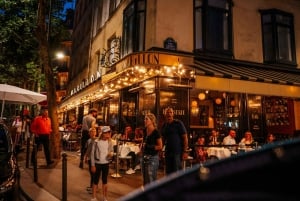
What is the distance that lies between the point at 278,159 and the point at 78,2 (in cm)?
3695

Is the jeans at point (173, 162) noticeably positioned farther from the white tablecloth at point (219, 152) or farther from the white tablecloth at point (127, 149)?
the white tablecloth at point (127, 149)

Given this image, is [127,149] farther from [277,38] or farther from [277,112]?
[277,38]

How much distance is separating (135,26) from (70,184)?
8.80 m

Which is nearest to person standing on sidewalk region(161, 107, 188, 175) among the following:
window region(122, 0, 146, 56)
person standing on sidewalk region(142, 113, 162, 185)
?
person standing on sidewalk region(142, 113, 162, 185)

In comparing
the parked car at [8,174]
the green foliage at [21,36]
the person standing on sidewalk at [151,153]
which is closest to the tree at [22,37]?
the green foliage at [21,36]

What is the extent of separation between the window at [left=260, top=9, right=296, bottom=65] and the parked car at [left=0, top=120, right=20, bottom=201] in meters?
13.3

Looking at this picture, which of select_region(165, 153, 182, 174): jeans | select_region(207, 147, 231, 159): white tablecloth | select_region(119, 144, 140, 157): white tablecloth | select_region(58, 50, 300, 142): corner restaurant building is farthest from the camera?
select_region(58, 50, 300, 142): corner restaurant building

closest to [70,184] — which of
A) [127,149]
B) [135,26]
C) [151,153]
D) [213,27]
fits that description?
[127,149]

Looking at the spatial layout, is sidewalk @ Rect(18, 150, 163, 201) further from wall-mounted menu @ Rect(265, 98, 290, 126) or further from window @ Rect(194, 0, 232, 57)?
wall-mounted menu @ Rect(265, 98, 290, 126)

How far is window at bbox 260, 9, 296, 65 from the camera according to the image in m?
15.3

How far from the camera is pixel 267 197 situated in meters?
1.06

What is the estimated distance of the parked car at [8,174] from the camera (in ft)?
16.9

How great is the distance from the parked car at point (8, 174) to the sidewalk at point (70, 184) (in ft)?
4.52

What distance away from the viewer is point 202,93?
48.1 feet
